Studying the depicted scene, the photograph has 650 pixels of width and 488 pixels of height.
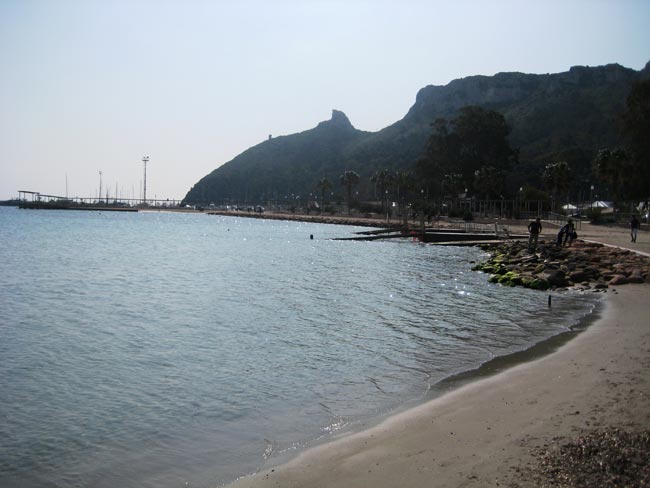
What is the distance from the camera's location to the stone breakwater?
1005 inches

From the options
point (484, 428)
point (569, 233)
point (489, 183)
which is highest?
point (489, 183)

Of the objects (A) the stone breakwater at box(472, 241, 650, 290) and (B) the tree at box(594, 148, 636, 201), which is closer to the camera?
(A) the stone breakwater at box(472, 241, 650, 290)

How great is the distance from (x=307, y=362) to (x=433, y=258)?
3172 centimetres

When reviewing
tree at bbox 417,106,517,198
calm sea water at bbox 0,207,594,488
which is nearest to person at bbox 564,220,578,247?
calm sea water at bbox 0,207,594,488

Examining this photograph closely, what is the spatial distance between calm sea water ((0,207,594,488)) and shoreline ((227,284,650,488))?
2.50 feet

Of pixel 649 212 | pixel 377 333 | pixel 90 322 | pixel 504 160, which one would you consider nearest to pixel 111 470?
pixel 377 333

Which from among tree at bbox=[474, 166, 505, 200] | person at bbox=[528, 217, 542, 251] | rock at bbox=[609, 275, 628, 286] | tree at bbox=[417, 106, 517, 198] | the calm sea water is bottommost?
the calm sea water

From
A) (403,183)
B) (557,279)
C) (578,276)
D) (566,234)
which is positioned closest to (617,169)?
(566,234)

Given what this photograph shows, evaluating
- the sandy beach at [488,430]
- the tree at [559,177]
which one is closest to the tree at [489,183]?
the tree at [559,177]

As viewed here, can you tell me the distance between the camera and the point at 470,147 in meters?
121

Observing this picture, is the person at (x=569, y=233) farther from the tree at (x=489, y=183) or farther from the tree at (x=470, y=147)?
the tree at (x=470, y=147)

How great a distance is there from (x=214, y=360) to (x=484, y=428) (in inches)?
287

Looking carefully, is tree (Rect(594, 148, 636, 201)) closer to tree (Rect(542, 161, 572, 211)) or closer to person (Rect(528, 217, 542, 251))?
tree (Rect(542, 161, 572, 211))

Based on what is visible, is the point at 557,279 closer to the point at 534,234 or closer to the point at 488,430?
the point at 534,234
